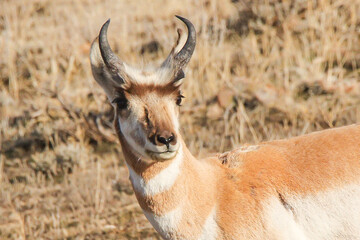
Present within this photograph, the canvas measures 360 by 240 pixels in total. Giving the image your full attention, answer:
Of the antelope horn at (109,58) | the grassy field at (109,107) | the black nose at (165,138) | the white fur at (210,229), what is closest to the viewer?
the black nose at (165,138)

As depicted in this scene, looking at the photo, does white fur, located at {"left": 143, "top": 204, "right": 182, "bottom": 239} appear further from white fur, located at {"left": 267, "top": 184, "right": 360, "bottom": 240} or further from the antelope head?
white fur, located at {"left": 267, "top": 184, "right": 360, "bottom": 240}

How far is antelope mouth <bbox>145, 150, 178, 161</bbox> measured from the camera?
4.17 meters

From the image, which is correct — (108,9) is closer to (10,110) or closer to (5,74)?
(5,74)

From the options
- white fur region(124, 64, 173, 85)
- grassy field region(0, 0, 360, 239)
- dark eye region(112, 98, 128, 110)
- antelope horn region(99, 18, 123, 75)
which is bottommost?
grassy field region(0, 0, 360, 239)

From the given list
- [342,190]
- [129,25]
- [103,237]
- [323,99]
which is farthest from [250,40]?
[342,190]

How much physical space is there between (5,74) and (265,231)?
772cm

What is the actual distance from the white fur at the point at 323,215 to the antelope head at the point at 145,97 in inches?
38.8

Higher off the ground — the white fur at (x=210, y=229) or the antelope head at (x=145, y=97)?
the antelope head at (x=145, y=97)

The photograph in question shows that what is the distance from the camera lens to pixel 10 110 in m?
9.81

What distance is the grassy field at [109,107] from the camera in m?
7.20

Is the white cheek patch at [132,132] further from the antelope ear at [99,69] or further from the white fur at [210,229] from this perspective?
the white fur at [210,229]

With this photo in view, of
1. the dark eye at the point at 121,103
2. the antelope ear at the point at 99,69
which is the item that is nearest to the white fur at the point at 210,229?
the dark eye at the point at 121,103

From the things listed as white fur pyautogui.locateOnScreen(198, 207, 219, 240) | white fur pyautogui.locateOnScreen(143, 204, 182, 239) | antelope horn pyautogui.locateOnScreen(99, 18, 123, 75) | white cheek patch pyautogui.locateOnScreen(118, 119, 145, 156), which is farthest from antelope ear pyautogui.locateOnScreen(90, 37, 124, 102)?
white fur pyautogui.locateOnScreen(198, 207, 219, 240)

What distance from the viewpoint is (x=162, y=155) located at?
4.17 m
